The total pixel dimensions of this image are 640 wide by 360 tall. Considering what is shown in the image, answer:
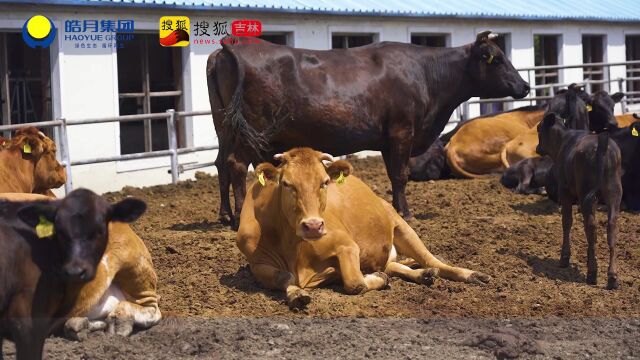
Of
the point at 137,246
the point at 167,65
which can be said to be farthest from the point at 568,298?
the point at 167,65

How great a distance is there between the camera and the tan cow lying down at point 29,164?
10.3m

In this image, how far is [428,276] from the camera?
8492 millimetres

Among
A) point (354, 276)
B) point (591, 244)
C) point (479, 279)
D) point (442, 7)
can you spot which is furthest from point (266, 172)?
point (442, 7)

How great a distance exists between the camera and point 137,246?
740 centimetres

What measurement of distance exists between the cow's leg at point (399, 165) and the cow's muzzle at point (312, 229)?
4.08 m

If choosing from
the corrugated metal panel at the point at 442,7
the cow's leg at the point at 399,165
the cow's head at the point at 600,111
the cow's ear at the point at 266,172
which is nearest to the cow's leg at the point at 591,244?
the cow's ear at the point at 266,172

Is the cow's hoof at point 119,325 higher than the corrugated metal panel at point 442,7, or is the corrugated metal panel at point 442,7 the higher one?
the corrugated metal panel at point 442,7

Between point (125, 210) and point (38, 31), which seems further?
point (38, 31)

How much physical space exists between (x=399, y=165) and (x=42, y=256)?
6.37m

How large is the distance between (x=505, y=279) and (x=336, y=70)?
141 inches

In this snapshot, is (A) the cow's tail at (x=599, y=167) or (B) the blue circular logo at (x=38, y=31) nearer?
(A) the cow's tail at (x=599, y=167)

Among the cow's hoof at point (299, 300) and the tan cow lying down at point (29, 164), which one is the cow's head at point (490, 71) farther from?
the cow's hoof at point (299, 300)

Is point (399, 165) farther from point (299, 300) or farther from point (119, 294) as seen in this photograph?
point (119, 294)

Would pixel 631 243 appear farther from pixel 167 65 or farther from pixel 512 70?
pixel 167 65
